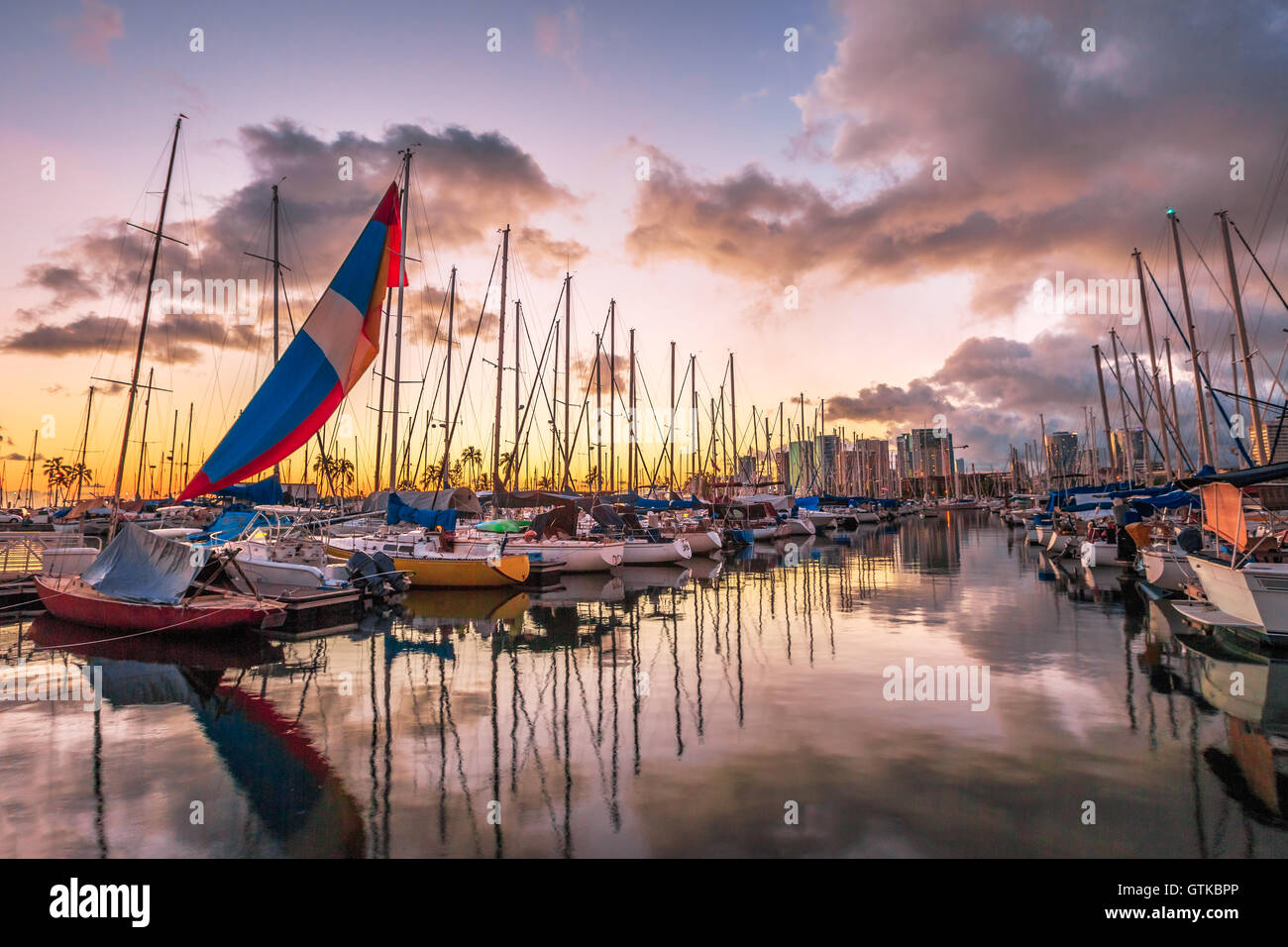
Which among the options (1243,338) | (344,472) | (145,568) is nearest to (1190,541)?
(1243,338)

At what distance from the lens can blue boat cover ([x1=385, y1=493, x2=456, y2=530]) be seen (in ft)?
72.7

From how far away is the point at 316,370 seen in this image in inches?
609

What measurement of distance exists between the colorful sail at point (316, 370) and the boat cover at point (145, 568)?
6.41ft

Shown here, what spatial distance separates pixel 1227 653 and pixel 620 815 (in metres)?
13.0

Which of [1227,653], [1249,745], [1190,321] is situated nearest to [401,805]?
[1249,745]

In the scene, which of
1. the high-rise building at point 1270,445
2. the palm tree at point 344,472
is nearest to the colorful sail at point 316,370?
the high-rise building at point 1270,445

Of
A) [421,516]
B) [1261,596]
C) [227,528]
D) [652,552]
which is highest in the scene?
[421,516]

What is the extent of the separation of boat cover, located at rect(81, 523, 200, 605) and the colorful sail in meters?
1.95

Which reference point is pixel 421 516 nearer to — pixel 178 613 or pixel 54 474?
pixel 178 613

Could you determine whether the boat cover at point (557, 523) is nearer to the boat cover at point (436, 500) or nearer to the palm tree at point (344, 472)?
the boat cover at point (436, 500)

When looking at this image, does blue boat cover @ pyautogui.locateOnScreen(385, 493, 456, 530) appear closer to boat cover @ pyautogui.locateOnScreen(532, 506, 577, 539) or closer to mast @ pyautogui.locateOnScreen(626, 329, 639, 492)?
boat cover @ pyautogui.locateOnScreen(532, 506, 577, 539)

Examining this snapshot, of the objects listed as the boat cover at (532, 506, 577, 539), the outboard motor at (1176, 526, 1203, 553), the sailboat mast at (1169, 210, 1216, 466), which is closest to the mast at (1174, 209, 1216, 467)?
the sailboat mast at (1169, 210, 1216, 466)

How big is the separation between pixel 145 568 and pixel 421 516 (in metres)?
8.50
